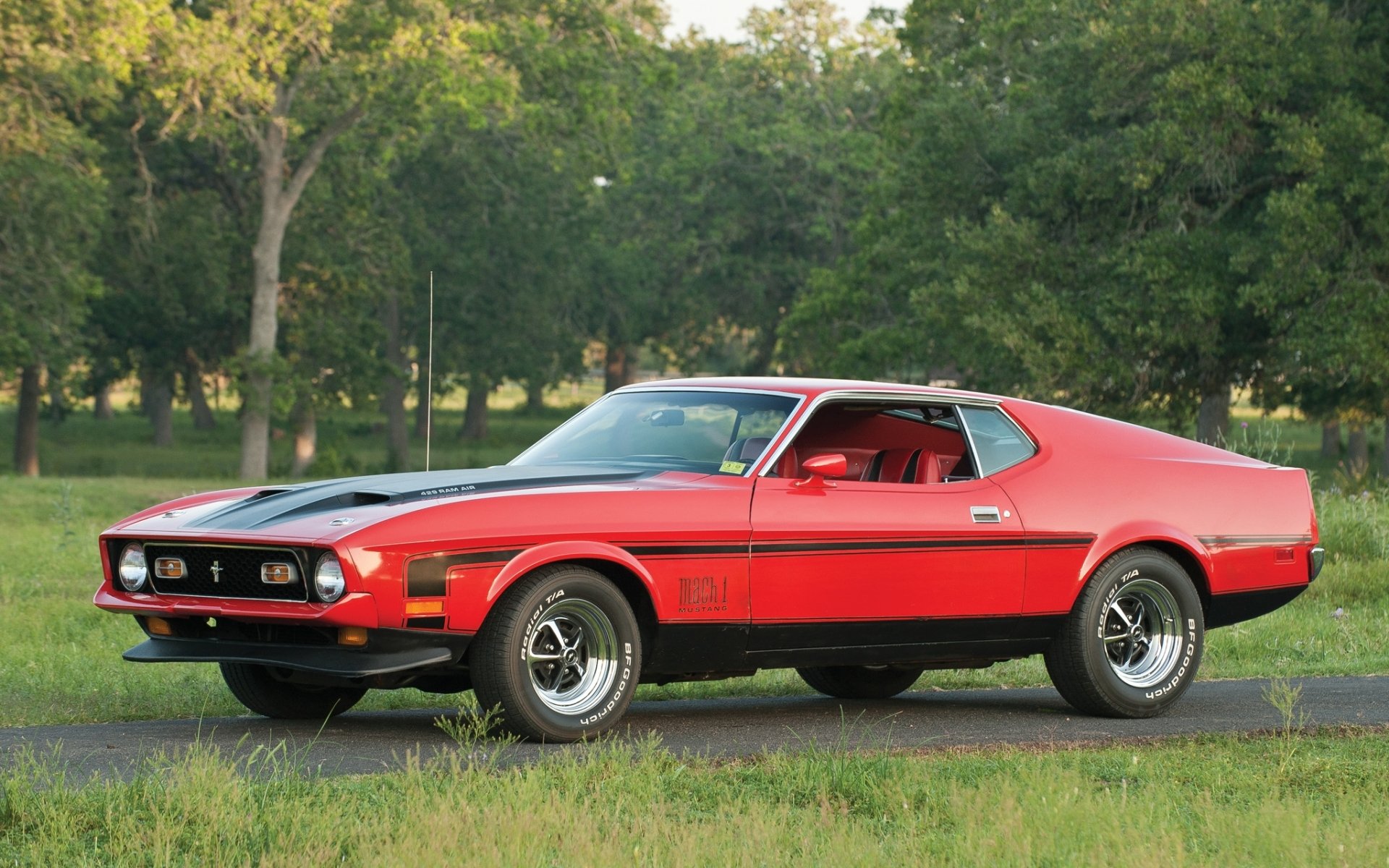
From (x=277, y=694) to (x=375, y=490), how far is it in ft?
4.63

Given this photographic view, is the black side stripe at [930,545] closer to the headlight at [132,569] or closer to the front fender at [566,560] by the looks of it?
the front fender at [566,560]

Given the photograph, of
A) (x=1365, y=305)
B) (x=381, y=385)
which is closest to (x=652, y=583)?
(x=1365, y=305)

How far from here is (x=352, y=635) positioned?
6930mm

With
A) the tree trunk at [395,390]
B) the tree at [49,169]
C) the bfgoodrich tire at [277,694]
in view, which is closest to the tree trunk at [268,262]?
the tree at [49,169]

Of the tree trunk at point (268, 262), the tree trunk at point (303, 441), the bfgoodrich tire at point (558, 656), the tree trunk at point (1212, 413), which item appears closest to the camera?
the bfgoodrich tire at point (558, 656)

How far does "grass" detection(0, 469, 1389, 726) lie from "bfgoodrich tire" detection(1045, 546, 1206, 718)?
1727 millimetres

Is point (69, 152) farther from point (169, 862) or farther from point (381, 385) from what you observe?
point (169, 862)

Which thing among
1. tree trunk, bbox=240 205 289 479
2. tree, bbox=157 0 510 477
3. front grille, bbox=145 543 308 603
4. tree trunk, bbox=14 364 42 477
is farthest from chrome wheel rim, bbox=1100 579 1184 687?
tree trunk, bbox=14 364 42 477

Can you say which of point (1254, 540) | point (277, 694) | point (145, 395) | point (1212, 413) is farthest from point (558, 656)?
point (145, 395)

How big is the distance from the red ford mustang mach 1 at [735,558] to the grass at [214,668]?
0.85 meters

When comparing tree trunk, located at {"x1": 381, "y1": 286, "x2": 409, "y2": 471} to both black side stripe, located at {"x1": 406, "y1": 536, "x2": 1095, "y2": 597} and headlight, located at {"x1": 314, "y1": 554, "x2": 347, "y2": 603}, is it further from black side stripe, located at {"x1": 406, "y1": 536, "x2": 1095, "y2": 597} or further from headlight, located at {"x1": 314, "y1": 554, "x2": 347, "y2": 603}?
headlight, located at {"x1": 314, "y1": 554, "x2": 347, "y2": 603}

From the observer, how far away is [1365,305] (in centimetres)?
2817

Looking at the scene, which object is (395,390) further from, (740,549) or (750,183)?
(740,549)

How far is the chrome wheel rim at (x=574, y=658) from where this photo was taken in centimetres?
730
